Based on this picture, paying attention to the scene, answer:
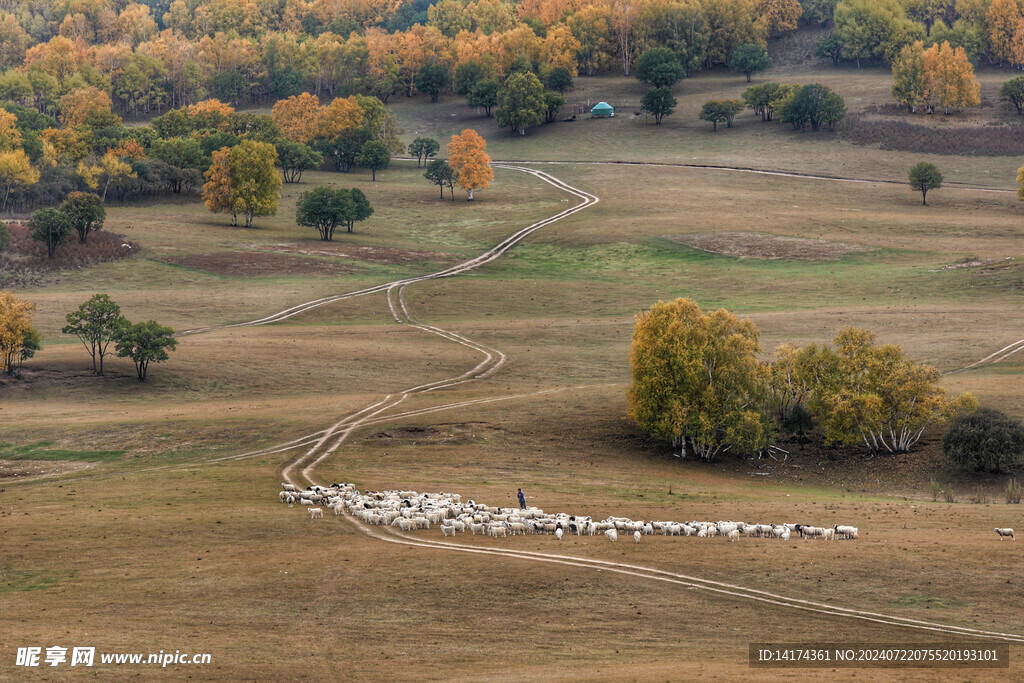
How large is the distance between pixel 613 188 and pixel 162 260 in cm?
8275

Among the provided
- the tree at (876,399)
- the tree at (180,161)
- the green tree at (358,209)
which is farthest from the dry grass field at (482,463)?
→ the tree at (180,161)

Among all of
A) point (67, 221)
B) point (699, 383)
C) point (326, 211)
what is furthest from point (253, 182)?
point (699, 383)

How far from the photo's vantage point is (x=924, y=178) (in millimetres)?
157750

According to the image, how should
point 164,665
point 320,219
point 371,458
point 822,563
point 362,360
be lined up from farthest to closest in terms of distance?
point 320,219 → point 362,360 → point 371,458 → point 822,563 → point 164,665

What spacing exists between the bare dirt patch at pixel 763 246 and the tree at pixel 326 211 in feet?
157

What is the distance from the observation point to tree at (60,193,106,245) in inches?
5202

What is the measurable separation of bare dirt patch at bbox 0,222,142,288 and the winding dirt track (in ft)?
103

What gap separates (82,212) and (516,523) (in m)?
102

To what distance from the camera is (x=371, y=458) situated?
67.7 meters

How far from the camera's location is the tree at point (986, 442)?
64.2 meters

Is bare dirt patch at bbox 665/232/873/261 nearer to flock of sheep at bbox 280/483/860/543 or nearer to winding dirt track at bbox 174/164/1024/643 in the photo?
winding dirt track at bbox 174/164/1024/643

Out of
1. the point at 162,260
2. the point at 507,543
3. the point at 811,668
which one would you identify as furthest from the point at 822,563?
the point at 162,260

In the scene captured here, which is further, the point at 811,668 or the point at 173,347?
the point at 173,347

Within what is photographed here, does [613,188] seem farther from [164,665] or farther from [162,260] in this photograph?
[164,665]
